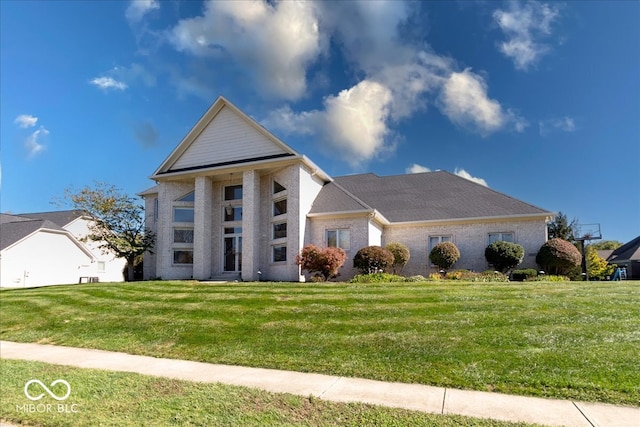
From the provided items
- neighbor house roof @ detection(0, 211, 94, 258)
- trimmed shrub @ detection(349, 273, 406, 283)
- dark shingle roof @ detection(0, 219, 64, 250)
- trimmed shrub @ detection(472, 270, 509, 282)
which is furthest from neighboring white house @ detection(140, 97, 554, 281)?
dark shingle roof @ detection(0, 219, 64, 250)

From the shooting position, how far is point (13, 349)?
10039mm

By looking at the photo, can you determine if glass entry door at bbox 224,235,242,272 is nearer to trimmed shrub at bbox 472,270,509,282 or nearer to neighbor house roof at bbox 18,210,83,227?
trimmed shrub at bbox 472,270,509,282

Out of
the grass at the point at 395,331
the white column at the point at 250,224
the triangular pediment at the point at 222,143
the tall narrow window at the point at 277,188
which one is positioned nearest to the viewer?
the grass at the point at 395,331

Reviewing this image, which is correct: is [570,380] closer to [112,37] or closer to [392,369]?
[392,369]

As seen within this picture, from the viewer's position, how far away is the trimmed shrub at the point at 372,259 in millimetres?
20188

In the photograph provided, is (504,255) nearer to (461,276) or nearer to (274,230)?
(461,276)

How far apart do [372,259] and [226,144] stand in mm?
10981

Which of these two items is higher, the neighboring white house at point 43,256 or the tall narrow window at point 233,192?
the tall narrow window at point 233,192

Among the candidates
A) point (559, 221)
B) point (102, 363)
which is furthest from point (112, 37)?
point (559, 221)

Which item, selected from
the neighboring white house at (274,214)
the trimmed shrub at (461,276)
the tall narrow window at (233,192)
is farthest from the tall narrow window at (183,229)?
the trimmed shrub at (461,276)

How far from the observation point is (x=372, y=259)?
20.1 m

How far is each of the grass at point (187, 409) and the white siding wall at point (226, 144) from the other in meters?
17.3

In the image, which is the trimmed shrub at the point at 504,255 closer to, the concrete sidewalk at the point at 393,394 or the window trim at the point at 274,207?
the window trim at the point at 274,207

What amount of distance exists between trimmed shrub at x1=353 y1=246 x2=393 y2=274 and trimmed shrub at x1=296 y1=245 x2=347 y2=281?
938 mm
